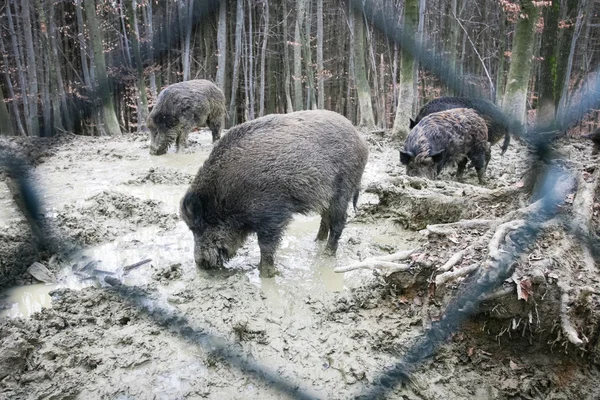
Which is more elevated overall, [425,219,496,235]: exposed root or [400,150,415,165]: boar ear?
[425,219,496,235]: exposed root

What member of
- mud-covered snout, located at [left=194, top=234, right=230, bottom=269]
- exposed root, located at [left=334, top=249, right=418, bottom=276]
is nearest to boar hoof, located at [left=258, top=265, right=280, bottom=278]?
mud-covered snout, located at [left=194, top=234, right=230, bottom=269]

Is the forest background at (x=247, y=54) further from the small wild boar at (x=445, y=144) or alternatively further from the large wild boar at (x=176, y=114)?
the small wild boar at (x=445, y=144)

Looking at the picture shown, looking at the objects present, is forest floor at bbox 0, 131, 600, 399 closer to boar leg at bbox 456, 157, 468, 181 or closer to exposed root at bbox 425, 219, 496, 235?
exposed root at bbox 425, 219, 496, 235

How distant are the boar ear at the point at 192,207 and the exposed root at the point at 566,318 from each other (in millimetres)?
2520

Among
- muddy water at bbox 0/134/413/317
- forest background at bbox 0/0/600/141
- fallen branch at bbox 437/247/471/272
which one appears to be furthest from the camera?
muddy water at bbox 0/134/413/317

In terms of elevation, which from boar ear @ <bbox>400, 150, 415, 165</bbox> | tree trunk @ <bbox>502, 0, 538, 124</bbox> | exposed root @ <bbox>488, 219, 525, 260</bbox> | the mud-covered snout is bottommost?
boar ear @ <bbox>400, 150, 415, 165</bbox>

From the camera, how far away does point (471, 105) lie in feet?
26.2

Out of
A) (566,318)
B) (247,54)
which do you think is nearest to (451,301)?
(566,318)

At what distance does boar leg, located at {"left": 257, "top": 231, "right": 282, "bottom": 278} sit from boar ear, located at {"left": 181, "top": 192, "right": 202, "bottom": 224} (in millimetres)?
518

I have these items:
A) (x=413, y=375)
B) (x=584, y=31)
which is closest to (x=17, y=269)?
(x=413, y=375)

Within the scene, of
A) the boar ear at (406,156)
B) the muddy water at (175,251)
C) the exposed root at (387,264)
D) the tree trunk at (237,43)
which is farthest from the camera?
the tree trunk at (237,43)

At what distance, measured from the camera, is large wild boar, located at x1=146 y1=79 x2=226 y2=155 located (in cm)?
866

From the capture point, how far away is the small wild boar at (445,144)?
6.31 metres

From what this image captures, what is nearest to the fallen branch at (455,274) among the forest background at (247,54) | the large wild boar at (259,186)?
the forest background at (247,54)
